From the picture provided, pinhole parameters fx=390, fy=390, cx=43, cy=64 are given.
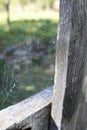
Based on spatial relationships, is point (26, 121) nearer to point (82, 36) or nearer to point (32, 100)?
point (32, 100)

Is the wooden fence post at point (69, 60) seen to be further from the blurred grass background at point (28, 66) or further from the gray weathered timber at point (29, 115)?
the blurred grass background at point (28, 66)

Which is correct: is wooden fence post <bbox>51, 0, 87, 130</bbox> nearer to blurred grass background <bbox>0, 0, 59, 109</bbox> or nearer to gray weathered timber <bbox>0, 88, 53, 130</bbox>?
gray weathered timber <bbox>0, 88, 53, 130</bbox>

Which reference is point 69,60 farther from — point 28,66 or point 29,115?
point 28,66

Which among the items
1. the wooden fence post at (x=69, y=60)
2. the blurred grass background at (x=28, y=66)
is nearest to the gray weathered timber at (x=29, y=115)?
the wooden fence post at (x=69, y=60)

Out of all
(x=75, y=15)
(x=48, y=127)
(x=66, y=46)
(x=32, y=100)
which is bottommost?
(x=48, y=127)

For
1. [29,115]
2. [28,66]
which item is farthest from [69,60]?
[28,66]

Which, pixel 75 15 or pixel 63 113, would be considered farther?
pixel 63 113

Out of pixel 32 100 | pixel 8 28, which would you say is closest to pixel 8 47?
pixel 8 28
